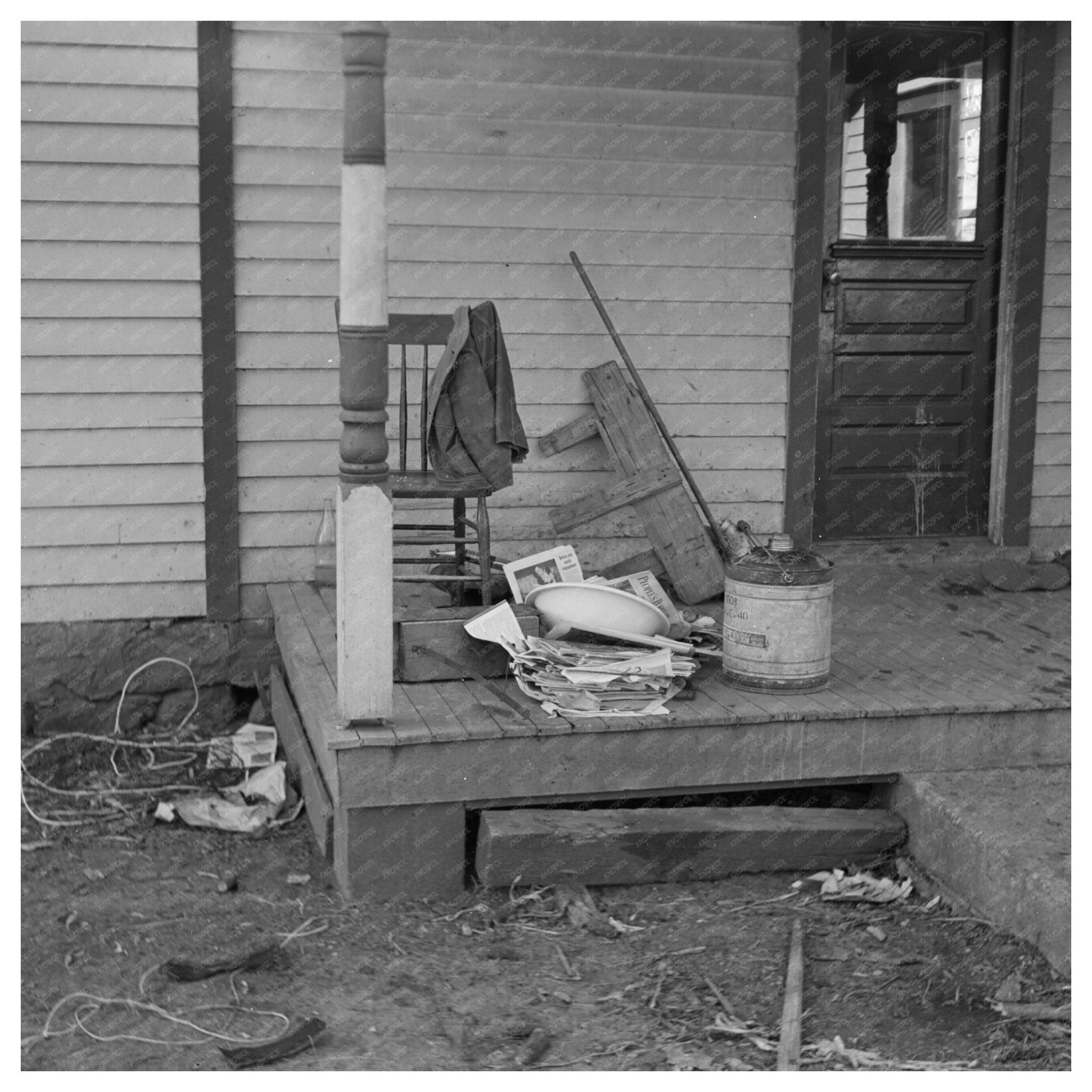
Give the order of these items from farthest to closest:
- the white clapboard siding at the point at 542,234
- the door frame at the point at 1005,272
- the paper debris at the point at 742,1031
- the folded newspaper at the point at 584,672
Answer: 1. the door frame at the point at 1005,272
2. the white clapboard siding at the point at 542,234
3. the folded newspaper at the point at 584,672
4. the paper debris at the point at 742,1031

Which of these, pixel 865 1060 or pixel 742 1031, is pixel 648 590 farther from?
pixel 865 1060

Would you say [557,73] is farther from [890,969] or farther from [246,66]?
[890,969]

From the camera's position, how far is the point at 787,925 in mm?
3393

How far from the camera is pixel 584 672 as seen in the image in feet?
12.4

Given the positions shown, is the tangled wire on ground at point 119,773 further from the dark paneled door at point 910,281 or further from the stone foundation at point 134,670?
the dark paneled door at point 910,281

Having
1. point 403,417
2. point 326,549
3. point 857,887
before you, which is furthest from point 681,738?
point 326,549

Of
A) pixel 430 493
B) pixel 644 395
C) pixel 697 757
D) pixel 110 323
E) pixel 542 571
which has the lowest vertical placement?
pixel 697 757

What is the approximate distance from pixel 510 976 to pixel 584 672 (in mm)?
912

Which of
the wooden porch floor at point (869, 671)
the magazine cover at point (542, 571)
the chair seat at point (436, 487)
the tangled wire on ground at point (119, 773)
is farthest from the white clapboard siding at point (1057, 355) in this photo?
the tangled wire on ground at point (119, 773)

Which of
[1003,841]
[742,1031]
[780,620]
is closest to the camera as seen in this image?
[742,1031]

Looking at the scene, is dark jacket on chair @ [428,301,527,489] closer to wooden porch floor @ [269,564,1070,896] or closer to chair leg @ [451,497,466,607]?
chair leg @ [451,497,466,607]

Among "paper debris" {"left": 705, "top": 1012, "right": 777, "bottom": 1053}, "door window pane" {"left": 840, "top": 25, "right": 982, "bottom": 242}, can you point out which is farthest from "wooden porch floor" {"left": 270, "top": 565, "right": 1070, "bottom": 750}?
"door window pane" {"left": 840, "top": 25, "right": 982, "bottom": 242}

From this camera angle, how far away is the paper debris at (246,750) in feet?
15.2

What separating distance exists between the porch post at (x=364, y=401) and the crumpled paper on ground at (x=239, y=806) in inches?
33.2
